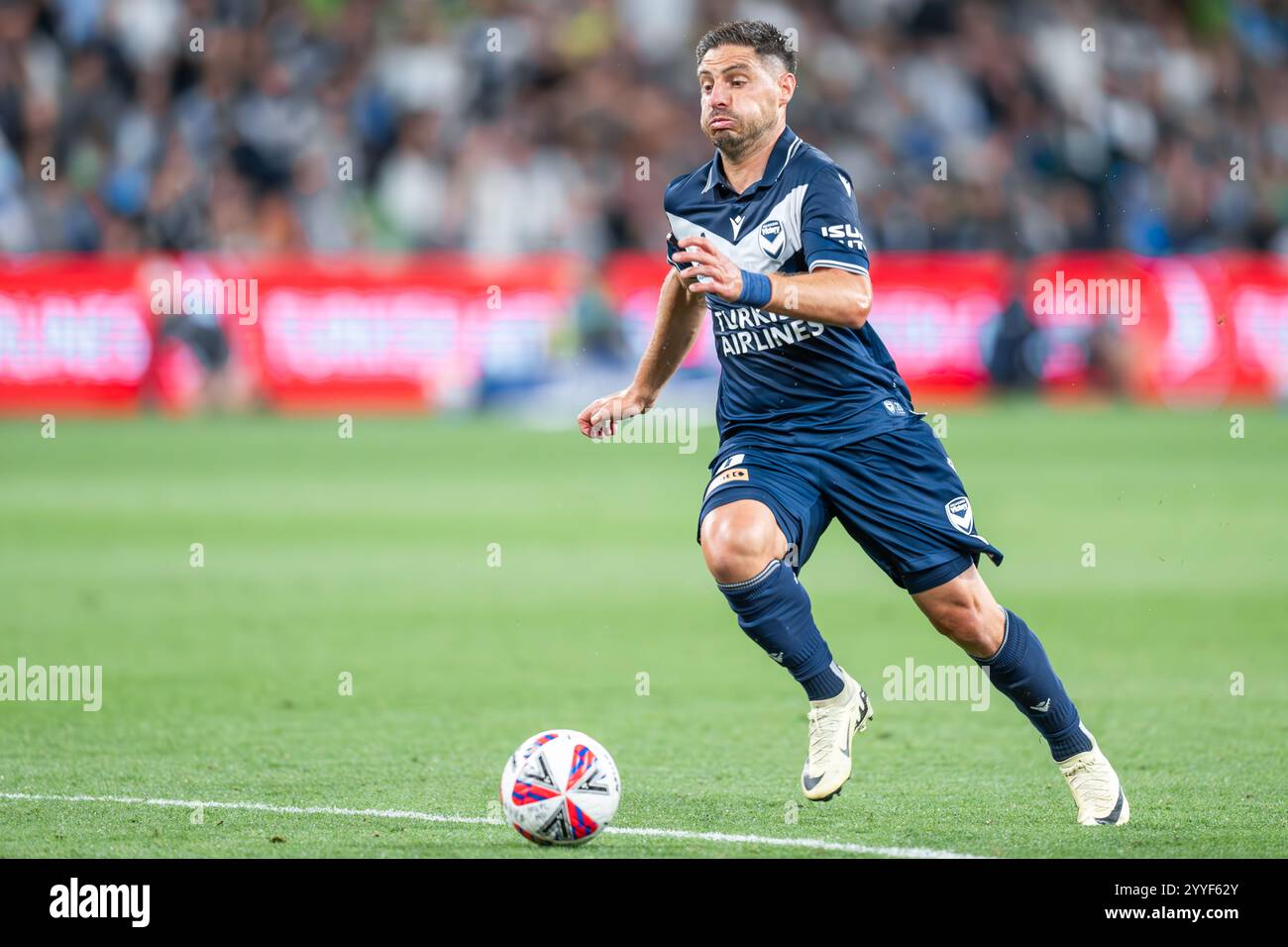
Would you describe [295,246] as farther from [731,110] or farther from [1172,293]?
[731,110]

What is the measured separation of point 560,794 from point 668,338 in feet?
5.71

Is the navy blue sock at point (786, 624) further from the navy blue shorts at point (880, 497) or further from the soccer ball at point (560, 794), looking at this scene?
the soccer ball at point (560, 794)

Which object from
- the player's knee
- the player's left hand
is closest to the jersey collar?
the player's left hand

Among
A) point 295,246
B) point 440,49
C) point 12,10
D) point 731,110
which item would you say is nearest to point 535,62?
point 440,49

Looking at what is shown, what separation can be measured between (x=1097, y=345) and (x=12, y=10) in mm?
13798

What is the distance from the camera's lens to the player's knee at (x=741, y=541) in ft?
19.0

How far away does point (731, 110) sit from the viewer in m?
5.95
